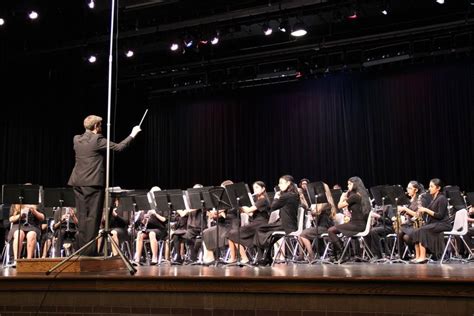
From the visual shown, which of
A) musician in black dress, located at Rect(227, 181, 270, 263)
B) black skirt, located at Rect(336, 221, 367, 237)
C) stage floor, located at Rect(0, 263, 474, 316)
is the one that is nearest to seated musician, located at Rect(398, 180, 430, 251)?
black skirt, located at Rect(336, 221, 367, 237)

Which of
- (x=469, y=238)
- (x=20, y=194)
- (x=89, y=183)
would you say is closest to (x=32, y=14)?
(x=20, y=194)

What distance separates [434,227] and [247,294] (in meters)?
4.76

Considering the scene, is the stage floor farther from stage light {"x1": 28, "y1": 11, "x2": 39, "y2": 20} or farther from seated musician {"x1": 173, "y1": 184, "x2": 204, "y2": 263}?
stage light {"x1": 28, "y1": 11, "x2": 39, "y2": 20}

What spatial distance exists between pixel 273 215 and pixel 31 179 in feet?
25.8

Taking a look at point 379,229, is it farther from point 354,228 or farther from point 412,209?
point 354,228

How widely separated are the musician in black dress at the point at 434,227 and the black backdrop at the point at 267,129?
5.64m

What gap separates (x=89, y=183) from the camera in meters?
6.48

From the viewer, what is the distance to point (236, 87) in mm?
16516

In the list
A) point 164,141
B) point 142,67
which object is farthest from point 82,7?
point 164,141

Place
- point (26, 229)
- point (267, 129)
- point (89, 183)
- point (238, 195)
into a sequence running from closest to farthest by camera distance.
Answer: point (89, 183)
point (238, 195)
point (26, 229)
point (267, 129)

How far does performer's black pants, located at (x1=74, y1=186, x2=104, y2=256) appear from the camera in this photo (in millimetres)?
6473

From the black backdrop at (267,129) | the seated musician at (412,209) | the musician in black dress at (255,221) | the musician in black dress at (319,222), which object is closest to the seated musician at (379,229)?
the seated musician at (412,209)

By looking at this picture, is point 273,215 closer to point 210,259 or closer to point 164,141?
point 210,259

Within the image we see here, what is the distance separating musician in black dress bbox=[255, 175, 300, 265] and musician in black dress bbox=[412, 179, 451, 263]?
1.94m
